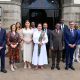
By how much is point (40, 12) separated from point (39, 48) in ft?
18.9

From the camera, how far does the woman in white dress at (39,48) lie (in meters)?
12.7

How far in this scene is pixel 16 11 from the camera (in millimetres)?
16812

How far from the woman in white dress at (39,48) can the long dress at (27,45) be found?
172mm

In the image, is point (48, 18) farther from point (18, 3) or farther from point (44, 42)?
point (44, 42)

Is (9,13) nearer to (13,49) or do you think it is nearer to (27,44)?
(27,44)

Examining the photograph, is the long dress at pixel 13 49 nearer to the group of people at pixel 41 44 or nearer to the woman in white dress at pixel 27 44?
the group of people at pixel 41 44

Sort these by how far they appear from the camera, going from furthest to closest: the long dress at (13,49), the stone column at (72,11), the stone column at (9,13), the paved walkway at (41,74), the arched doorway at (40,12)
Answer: the arched doorway at (40,12) → the stone column at (72,11) → the stone column at (9,13) → the long dress at (13,49) → the paved walkway at (41,74)

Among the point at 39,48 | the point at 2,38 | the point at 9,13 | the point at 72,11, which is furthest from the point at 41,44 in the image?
the point at 72,11

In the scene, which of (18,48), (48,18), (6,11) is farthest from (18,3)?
(18,48)

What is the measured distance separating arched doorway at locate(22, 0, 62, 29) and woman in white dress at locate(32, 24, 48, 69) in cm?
540

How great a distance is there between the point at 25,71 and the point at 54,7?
6.80 m

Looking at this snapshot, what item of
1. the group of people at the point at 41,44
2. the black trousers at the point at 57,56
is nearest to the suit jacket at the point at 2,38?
the group of people at the point at 41,44

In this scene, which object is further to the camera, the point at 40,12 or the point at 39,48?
the point at 40,12

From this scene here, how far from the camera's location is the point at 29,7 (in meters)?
18.2
